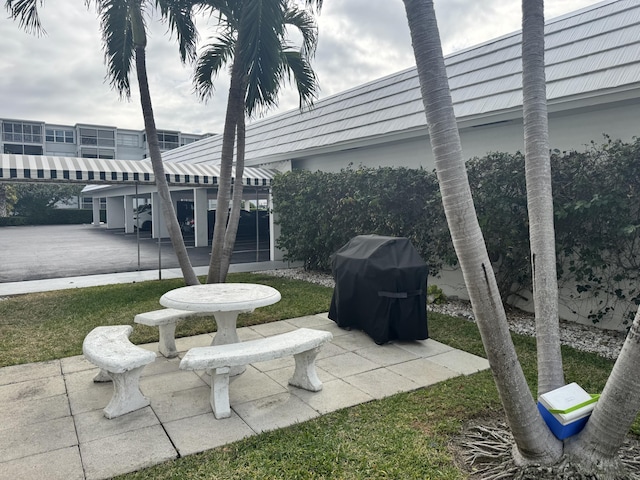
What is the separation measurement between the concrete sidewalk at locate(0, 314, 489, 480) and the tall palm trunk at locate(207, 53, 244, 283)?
261 centimetres

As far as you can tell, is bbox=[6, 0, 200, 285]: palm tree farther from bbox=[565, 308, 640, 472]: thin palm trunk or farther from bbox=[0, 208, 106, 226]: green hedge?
bbox=[0, 208, 106, 226]: green hedge

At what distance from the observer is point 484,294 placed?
218 cm

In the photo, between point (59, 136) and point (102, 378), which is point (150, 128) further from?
point (59, 136)

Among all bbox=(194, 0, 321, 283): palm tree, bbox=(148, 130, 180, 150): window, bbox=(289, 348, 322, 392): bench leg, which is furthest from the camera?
bbox=(148, 130, 180, 150): window

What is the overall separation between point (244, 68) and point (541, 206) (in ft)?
17.6

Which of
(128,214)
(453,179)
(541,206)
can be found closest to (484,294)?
(453,179)

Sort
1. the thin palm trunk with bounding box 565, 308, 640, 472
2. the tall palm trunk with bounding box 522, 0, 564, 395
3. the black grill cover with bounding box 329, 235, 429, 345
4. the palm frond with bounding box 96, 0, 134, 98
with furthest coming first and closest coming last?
the palm frond with bounding box 96, 0, 134, 98
the black grill cover with bounding box 329, 235, 429, 345
the tall palm trunk with bounding box 522, 0, 564, 395
the thin palm trunk with bounding box 565, 308, 640, 472

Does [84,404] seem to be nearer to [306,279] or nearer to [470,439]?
[470,439]

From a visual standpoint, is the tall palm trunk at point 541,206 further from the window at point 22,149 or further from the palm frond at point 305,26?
the window at point 22,149

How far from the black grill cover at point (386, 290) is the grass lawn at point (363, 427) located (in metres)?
0.64

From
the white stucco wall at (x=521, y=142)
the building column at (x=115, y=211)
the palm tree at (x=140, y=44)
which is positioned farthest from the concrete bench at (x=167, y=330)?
the building column at (x=115, y=211)

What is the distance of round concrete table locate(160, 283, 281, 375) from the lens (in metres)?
3.96

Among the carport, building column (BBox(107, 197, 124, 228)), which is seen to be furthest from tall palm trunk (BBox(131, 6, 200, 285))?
building column (BBox(107, 197, 124, 228))

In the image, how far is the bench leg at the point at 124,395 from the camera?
3.42m
